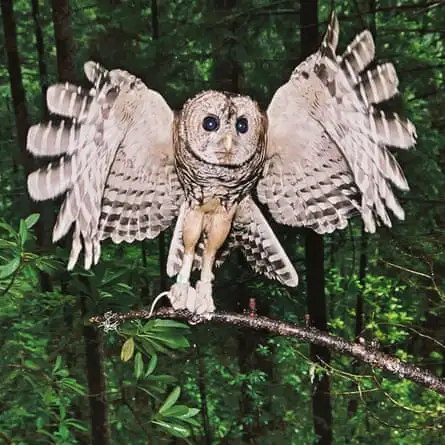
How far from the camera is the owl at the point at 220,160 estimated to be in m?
0.67

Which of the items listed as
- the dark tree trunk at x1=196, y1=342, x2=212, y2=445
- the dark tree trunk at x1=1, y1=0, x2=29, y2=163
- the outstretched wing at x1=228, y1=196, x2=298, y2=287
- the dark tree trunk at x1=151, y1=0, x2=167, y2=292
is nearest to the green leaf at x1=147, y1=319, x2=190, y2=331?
the outstretched wing at x1=228, y1=196, x2=298, y2=287

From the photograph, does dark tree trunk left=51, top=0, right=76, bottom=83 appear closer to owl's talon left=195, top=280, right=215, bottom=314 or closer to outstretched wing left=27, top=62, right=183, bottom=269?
outstretched wing left=27, top=62, right=183, bottom=269

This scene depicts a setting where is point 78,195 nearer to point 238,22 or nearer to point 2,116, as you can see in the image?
point 238,22

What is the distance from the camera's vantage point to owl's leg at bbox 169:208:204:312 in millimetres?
760

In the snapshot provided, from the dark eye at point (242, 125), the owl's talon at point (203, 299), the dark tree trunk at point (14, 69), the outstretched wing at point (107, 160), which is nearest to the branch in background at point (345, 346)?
the owl's talon at point (203, 299)

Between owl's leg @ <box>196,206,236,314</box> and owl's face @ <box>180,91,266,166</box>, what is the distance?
107mm

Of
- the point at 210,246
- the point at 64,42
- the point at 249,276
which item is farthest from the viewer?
the point at 249,276

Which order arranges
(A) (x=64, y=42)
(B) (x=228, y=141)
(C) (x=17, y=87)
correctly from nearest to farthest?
(B) (x=228, y=141)
(A) (x=64, y=42)
(C) (x=17, y=87)

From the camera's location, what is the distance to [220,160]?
67 centimetres

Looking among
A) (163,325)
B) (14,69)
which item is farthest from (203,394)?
(14,69)

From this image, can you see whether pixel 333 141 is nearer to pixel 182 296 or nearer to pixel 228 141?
pixel 228 141

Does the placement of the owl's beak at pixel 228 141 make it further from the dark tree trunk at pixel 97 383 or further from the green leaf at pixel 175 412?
the dark tree trunk at pixel 97 383

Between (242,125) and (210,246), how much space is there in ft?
0.65

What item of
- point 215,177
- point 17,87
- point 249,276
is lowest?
point 249,276
